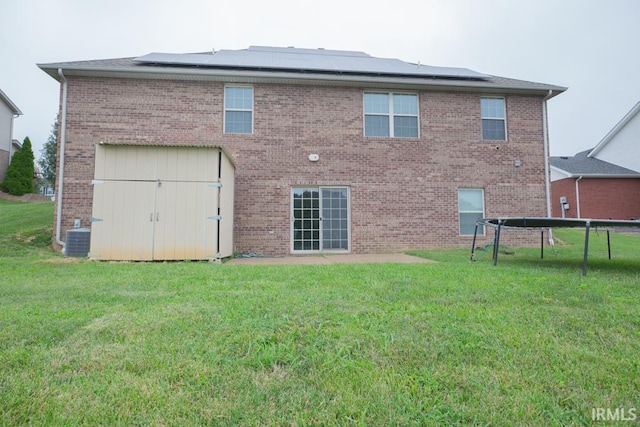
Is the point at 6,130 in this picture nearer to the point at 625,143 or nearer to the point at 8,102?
the point at 8,102

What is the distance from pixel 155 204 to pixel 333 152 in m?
4.95

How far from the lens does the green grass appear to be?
158 cm

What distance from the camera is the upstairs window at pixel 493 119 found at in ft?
34.4

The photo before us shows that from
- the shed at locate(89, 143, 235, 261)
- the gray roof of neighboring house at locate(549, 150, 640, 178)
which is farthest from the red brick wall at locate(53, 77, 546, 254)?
the gray roof of neighboring house at locate(549, 150, 640, 178)

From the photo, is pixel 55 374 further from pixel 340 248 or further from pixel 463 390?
pixel 340 248

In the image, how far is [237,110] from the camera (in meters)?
9.62

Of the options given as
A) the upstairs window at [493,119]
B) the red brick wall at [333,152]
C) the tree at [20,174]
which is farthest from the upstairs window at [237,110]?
the tree at [20,174]

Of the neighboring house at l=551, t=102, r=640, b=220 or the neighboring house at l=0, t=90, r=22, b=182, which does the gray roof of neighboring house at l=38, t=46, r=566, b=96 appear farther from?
the neighboring house at l=0, t=90, r=22, b=182

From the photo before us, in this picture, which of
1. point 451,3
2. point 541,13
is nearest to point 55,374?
point 451,3

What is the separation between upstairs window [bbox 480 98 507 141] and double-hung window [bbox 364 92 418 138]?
87.3 inches

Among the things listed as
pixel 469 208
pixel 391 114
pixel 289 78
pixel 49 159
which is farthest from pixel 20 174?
pixel 469 208

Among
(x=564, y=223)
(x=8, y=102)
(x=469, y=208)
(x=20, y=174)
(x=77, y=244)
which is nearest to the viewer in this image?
(x=564, y=223)

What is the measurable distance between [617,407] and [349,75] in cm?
967

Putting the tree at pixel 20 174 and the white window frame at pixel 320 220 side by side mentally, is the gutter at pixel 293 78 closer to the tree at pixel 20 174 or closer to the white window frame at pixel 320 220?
the white window frame at pixel 320 220
